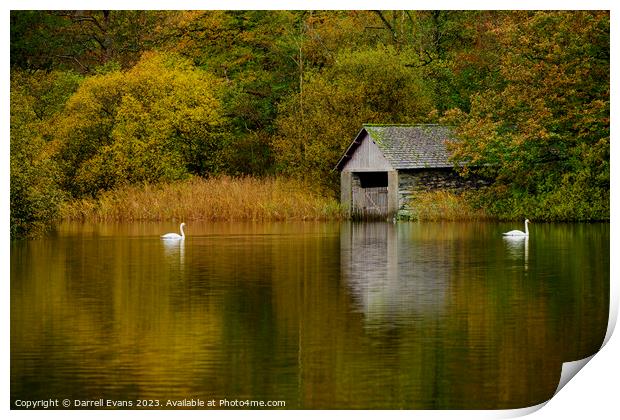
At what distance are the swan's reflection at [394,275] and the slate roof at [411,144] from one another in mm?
8753

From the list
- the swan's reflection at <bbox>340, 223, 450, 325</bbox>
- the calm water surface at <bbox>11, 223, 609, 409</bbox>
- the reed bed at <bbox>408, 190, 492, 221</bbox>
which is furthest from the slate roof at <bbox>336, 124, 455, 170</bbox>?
the calm water surface at <bbox>11, 223, 609, 409</bbox>

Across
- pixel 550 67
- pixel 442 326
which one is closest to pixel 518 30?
pixel 550 67

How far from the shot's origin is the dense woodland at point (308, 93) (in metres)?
37.6

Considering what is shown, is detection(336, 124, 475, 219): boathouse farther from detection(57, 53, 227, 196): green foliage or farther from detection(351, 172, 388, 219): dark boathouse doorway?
detection(57, 53, 227, 196): green foliage

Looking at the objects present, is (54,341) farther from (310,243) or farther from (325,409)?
(310,243)

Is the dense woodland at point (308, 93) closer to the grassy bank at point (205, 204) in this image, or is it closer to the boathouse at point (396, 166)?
the grassy bank at point (205, 204)

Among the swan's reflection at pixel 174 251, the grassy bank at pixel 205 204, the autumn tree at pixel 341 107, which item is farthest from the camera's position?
the autumn tree at pixel 341 107

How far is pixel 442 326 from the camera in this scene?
1667cm

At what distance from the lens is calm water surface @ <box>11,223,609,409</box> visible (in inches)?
525

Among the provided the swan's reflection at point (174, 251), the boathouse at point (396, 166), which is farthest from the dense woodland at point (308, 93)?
the swan's reflection at point (174, 251)

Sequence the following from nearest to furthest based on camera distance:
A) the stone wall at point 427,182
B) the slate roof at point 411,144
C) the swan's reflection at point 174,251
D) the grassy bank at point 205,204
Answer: the swan's reflection at point 174,251 → the grassy bank at point 205,204 → the slate roof at point 411,144 → the stone wall at point 427,182

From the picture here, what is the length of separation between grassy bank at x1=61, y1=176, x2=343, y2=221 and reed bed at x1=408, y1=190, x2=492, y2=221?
3.28 m

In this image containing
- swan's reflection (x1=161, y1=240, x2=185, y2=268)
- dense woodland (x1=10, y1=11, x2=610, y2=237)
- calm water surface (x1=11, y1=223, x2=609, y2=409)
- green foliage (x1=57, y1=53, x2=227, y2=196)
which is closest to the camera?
calm water surface (x1=11, y1=223, x2=609, y2=409)
